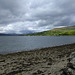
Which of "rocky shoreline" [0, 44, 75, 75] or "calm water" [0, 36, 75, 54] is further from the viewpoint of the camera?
"calm water" [0, 36, 75, 54]

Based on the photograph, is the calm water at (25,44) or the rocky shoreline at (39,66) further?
the calm water at (25,44)

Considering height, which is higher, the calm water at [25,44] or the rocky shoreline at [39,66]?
the rocky shoreline at [39,66]

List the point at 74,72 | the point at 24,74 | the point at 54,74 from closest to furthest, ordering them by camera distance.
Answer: the point at 74,72
the point at 54,74
the point at 24,74

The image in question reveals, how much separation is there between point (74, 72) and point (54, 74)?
2.74 m

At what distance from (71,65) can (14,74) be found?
6.96 meters

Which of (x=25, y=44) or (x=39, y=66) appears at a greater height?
(x=39, y=66)

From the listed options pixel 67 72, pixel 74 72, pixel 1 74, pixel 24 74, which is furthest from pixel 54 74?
pixel 1 74

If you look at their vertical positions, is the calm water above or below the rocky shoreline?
below

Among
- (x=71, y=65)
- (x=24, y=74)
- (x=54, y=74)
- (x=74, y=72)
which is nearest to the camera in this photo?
(x=74, y=72)

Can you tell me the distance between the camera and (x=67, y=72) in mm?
8469

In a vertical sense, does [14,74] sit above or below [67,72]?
below

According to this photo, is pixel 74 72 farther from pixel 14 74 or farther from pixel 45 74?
pixel 14 74

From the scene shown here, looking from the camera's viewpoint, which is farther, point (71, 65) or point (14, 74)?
point (14, 74)

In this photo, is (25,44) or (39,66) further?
(25,44)
